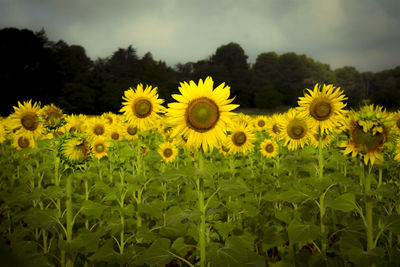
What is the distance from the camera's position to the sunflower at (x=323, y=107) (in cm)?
414

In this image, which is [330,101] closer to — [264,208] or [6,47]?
[264,208]

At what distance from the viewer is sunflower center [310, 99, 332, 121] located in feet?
13.7

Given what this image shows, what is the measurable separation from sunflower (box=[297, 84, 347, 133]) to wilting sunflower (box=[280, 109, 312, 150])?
1.44 meters

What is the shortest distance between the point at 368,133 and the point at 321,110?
137 centimetres

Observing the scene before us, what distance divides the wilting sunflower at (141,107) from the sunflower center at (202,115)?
193 cm

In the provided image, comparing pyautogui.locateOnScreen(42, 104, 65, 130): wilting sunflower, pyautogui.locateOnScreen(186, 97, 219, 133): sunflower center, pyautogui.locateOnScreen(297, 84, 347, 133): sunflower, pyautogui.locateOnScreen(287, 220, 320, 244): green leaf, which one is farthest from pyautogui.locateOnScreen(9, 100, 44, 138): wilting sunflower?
pyautogui.locateOnScreen(297, 84, 347, 133): sunflower

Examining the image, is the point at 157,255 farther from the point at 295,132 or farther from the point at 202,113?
the point at 295,132

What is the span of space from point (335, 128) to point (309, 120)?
1.36 ft

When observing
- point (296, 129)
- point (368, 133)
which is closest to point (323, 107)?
point (368, 133)

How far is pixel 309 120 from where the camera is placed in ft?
14.0

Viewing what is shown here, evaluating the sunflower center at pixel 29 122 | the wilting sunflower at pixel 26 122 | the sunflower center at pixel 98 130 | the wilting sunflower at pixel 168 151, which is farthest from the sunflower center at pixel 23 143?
the wilting sunflower at pixel 168 151

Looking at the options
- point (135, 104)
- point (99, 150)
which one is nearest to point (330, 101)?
point (135, 104)

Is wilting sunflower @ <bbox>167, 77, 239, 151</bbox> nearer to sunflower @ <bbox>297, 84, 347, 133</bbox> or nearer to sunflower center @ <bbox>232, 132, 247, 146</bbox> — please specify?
sunflower @ <bbox>297, 84, 347, 133</bbox>

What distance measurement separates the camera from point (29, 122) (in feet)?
16.4
